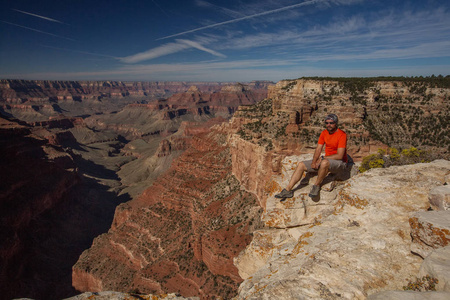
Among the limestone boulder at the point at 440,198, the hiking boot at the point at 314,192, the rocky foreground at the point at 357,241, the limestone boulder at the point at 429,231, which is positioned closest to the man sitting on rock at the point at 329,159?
the hiking boot at the point at 314,192

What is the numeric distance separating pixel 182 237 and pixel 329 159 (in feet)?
114

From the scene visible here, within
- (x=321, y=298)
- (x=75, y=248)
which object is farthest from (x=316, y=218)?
(x=75, y=248)

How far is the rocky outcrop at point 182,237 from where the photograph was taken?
30531mm

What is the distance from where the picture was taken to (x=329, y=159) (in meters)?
9.66

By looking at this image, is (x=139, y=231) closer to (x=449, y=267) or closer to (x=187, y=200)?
(x=187, y=200)

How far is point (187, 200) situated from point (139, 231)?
10.8 m

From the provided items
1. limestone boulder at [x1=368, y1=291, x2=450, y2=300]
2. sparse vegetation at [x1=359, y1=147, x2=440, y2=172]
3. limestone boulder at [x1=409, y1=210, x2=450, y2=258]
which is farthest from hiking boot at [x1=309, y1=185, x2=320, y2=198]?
sparse vegetation at [x1=359, y1=147, x2=440, y2=172]

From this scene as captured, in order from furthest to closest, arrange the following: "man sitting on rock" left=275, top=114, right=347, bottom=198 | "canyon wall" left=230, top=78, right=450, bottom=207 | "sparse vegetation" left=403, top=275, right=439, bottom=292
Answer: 1. "canyon wall" left=230, top=78, right=450, bottom=207
2. "man sitting on rock" left=275, top=114, right=347, bottom=198
3. "sparse vegetation" left=403, top=275, right=439, bottom=292

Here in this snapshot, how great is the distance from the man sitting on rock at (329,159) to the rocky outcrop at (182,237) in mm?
22205

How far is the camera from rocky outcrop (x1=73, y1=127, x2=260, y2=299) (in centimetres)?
3053

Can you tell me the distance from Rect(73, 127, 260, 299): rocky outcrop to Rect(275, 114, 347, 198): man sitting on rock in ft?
72.9

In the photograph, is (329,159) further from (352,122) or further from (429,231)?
(352,122)

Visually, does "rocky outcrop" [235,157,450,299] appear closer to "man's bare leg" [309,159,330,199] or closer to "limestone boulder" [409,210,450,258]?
"limestone boulder" [409,210,450,258]

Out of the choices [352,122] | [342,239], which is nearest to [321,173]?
[342,239]
